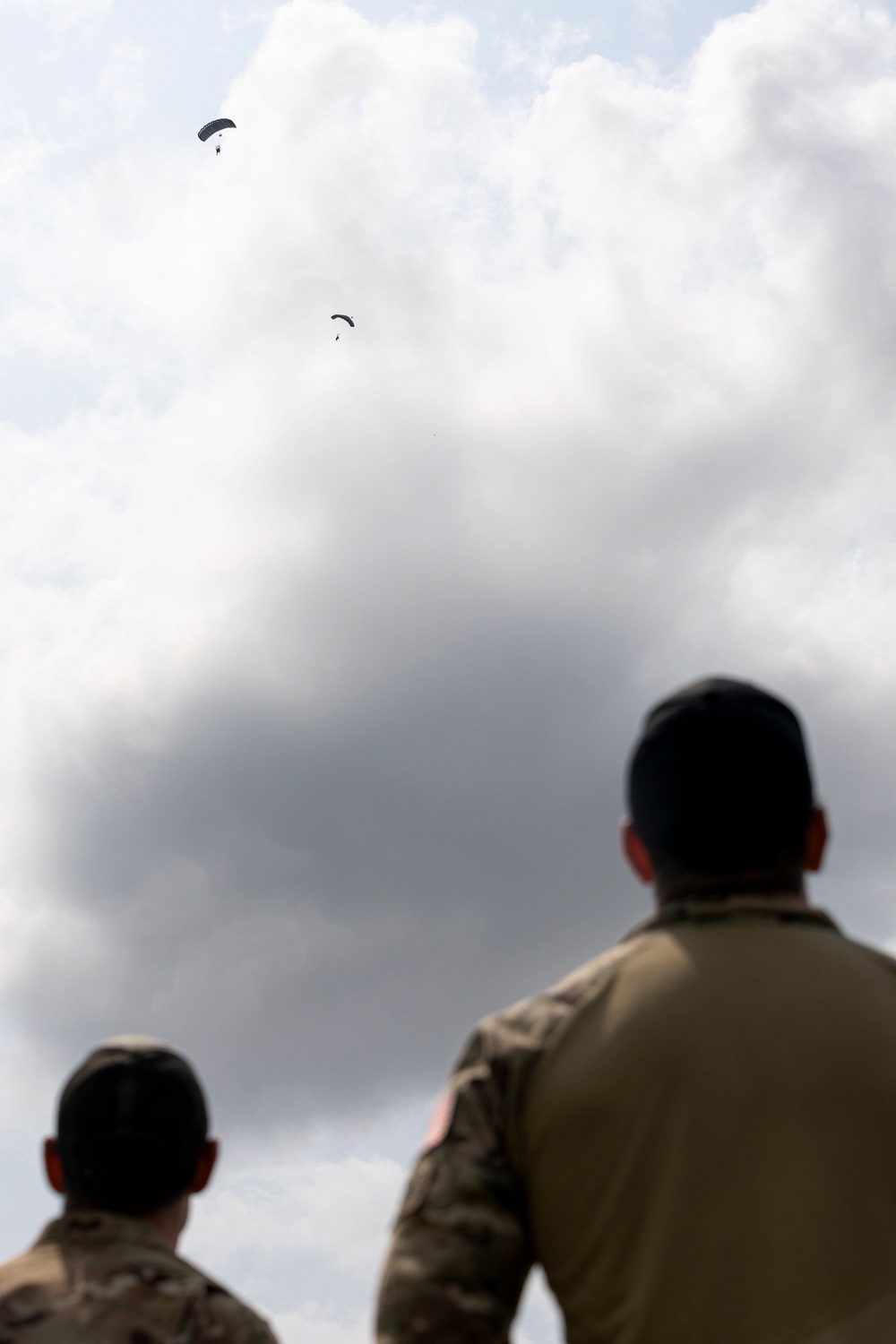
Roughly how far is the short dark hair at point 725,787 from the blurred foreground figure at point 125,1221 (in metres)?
4.20

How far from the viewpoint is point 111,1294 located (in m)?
7.34

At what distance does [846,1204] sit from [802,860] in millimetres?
1285

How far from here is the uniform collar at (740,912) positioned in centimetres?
475

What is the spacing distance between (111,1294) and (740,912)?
15.5 ft

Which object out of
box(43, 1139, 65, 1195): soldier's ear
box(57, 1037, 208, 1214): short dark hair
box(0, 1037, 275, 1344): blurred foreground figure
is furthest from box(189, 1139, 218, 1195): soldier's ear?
box(43, 1139, 65, 1195): soldier's ear

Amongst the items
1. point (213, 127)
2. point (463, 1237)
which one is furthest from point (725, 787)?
point (213, 127)

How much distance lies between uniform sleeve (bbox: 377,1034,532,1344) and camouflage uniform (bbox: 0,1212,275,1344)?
11.8 feet

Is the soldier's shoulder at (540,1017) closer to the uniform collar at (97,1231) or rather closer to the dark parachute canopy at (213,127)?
the uniform collar at (97,1231)

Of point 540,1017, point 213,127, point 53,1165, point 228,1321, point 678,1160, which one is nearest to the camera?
point 678,1160

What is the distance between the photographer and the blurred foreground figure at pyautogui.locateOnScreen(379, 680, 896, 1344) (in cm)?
409

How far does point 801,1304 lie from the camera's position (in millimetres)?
4008

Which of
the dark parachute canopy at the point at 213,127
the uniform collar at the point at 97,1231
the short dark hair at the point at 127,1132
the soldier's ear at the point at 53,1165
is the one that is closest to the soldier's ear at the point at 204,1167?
the short dark hair at the point at 127,1132

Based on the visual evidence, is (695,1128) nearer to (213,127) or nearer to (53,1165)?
(53,1165)

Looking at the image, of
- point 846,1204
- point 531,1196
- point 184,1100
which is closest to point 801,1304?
point 846,1204
